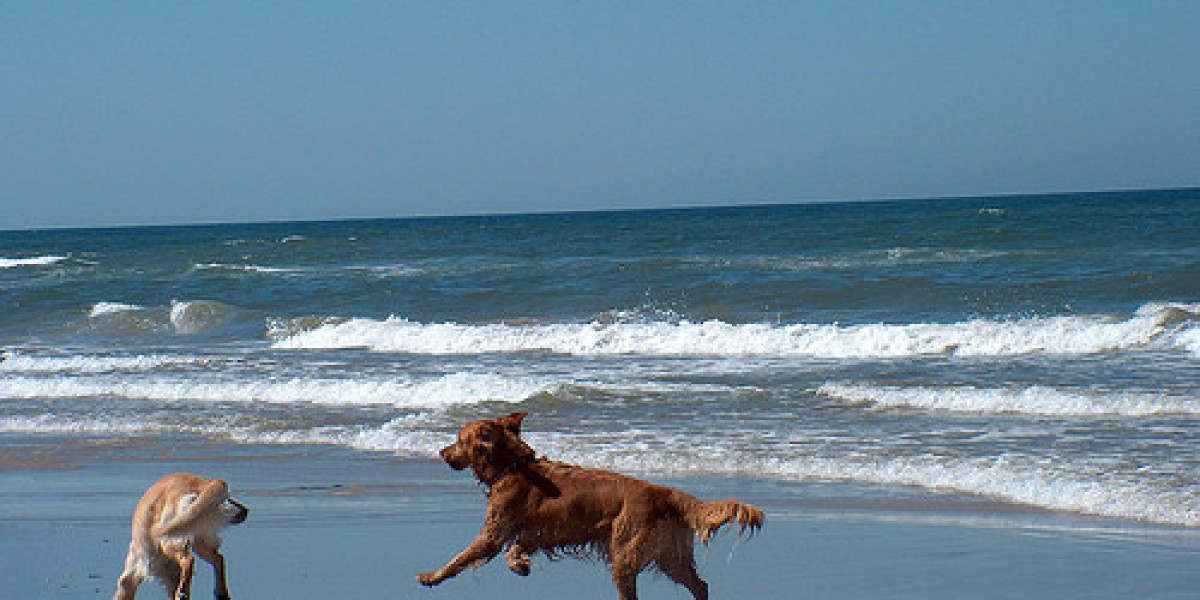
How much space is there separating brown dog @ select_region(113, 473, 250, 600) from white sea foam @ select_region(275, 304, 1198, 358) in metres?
12.1

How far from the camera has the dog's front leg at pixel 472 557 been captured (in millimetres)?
5488

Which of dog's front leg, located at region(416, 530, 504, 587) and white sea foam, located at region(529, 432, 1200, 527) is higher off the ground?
dog's front leg, located at region(416, 530, 504, 587)

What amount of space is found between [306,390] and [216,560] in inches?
340

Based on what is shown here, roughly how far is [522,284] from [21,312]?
413 inches

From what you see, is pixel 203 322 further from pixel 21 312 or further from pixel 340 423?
pixel 340 423

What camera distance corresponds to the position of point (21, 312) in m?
28.3

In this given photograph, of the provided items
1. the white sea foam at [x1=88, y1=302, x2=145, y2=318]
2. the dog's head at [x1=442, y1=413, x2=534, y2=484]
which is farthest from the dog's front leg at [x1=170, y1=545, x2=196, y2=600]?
the white sea foam at [x1=88, y1=302, x2=145, y2=318]

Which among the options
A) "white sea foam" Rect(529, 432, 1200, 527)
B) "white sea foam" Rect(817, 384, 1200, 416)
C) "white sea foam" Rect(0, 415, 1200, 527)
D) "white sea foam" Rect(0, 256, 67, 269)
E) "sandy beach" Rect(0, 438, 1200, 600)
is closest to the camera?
"sandy beach" Rect(0, 438, 1200, 600)

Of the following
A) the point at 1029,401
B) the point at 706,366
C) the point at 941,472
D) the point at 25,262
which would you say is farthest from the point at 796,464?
the point at 25,262

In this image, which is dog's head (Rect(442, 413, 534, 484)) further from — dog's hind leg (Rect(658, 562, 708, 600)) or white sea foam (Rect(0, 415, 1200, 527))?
white sea foam (Rect(0, 415, 1200, 527))

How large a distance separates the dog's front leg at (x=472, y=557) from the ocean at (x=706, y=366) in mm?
3323

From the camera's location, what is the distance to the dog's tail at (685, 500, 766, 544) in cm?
516

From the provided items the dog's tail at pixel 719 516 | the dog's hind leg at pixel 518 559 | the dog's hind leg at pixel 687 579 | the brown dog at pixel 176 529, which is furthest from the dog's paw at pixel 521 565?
the brown dog at pixel 176 529

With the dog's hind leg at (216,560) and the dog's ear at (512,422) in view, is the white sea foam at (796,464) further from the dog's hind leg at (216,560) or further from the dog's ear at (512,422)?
the dog's hind leg at (216,560)
